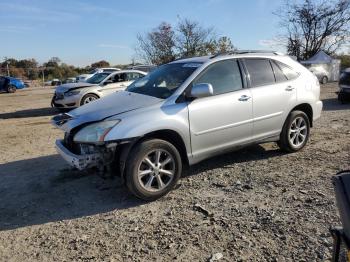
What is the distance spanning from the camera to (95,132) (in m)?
4.51

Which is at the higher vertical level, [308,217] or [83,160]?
[83,160]

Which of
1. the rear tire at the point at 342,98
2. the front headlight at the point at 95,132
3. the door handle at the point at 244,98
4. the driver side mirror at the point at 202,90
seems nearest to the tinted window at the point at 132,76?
the rear tire at the point at 342,98

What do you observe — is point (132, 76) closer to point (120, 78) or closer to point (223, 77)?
point (120, 78)

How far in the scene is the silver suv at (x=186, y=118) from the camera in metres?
4.52

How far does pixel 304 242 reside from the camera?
3.58 metres

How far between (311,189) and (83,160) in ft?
9.47

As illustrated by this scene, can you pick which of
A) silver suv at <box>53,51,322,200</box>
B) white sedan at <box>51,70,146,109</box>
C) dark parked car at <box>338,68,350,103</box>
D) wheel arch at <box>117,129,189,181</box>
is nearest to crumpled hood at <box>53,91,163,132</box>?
silver suv at <box>53,51,322,200</box>

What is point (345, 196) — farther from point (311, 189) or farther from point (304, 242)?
point (311, 189)

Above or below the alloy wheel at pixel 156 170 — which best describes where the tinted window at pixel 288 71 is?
above

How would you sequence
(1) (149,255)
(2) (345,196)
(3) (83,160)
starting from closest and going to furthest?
(2) (345,196), (1) (149,255), (3) (83,160)

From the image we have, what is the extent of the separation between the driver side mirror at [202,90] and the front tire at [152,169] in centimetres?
75

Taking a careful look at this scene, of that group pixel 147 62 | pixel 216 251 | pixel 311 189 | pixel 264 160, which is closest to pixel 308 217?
pixel 311 189

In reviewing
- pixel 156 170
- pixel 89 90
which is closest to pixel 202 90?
pixel 156 170

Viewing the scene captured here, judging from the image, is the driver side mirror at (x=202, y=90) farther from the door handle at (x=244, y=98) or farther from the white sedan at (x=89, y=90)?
the white sedan at (x=89, y=90)
